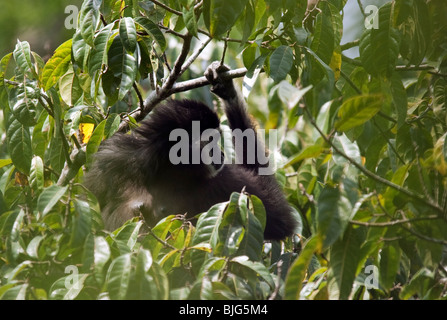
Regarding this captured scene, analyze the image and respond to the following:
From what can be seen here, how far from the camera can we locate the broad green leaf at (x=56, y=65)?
309cm

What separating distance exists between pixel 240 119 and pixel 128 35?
7.35 ft

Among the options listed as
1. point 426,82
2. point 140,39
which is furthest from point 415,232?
point 140,39

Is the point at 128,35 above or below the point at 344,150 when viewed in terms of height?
above

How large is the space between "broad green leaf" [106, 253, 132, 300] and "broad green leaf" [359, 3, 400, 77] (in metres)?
1.53

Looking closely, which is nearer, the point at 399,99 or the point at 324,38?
the point at 399,99

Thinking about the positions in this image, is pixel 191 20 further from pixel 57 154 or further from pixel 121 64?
pixel 57 154

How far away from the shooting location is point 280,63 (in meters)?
2.58

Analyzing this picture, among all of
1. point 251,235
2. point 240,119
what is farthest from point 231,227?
point 240,119

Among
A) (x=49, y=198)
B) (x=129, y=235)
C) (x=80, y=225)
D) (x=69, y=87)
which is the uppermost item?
(x=69, y=87)

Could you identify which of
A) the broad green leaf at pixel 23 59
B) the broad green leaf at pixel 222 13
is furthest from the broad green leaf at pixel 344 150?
the broad green leaf at pixel 23 59

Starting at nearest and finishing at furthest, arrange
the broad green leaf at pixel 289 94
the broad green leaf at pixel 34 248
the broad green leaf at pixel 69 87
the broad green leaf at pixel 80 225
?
the broad green leaf at pixel 289 94 → the broad green leaf at pixel 80 225 → the broad green leaf at pixel 34 248 → the broad green leaf at pixel 69 87

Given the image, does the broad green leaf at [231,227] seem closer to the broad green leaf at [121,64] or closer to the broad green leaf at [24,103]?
the broad green leaf at [121,64]

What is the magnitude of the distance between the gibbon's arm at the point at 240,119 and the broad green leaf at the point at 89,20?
165 centimetres
